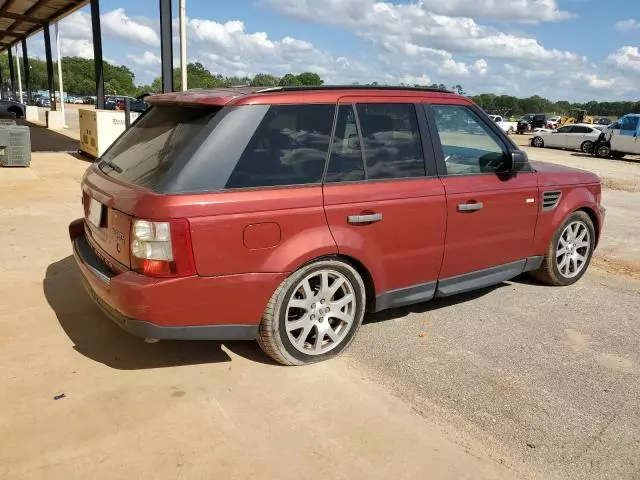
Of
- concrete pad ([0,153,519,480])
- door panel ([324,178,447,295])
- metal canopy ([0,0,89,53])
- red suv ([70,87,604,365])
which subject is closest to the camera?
concrete pad ([0,153,519,480])

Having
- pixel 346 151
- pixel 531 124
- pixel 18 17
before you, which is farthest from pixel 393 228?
pixel 531 124

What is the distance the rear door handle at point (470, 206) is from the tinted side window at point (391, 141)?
1.32 feet

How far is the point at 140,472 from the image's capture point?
245 cm

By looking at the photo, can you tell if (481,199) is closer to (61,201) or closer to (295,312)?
(295,312)

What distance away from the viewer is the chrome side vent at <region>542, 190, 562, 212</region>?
466 cm

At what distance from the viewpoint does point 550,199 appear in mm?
4723

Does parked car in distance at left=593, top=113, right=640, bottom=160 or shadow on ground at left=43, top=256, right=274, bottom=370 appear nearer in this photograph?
shadow on ground at left=43, top=256, right=274, bottom=370

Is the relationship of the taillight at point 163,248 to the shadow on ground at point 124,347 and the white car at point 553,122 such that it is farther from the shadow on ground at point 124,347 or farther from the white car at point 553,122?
the white car at point 553,122

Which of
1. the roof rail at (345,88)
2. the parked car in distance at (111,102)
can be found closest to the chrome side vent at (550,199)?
the roof rail at (345,88)

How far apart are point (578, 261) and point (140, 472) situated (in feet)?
14.8

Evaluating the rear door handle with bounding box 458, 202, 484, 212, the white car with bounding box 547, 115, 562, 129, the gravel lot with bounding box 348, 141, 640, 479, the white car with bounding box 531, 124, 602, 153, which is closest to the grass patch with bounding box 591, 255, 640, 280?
the gravel lot with bounding box 348, 141, 640, 479

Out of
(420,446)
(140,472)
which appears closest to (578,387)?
(420,446)

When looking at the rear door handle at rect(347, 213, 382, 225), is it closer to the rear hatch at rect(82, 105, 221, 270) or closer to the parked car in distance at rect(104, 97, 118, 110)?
Answer: the rear hatch at rect(82, 105, 221, 270)

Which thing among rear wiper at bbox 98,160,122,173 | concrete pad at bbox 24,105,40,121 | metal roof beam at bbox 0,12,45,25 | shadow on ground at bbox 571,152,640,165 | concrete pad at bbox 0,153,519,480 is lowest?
concrete pad at bbox 0,153,519,480
